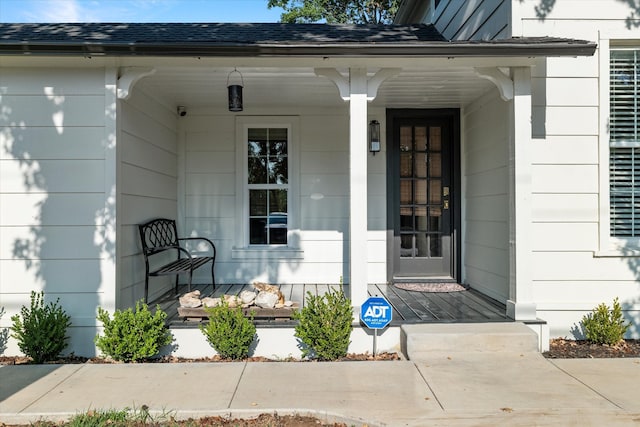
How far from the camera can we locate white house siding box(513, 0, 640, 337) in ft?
14.0

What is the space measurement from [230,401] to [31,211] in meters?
2.52

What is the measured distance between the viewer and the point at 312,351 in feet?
12.9

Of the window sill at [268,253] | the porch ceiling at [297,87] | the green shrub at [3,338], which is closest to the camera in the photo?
the green shrub at [3,338]

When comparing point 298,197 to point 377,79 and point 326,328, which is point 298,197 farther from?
point 326,328

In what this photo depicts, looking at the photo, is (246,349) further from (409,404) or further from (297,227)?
(297,227)

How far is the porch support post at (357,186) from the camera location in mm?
4062

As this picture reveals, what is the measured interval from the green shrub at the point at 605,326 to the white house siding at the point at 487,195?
801 mm

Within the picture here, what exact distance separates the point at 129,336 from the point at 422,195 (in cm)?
398

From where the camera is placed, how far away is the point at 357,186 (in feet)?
13.4

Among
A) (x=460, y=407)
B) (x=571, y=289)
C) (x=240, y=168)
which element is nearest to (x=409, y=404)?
(x=460, y=407)

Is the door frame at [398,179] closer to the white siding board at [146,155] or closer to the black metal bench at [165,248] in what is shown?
the black metal bench at [165,248]

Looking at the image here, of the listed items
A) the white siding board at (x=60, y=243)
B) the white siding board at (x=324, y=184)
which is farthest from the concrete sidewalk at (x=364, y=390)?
the white siding board at (x=324, y=184)

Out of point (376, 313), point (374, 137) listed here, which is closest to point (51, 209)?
point (376, 313)

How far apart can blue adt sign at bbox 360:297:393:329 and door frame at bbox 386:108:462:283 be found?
2199 millimetres
